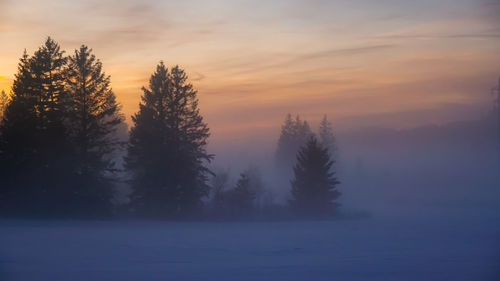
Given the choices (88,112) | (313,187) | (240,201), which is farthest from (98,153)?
(313,187)

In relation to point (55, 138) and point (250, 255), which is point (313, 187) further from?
point (250, 255)

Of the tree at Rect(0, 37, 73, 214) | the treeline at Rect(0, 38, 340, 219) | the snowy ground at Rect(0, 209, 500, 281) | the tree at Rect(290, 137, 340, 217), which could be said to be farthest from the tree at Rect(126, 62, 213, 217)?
the snowy ground at Rect(0, 209, 500, 281)

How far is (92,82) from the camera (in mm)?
32000

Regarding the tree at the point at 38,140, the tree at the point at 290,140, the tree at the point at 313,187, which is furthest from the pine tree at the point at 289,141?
the tree at the point at 38,140

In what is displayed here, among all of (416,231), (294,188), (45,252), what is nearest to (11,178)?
(45,252)

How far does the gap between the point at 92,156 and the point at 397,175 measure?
245 feet

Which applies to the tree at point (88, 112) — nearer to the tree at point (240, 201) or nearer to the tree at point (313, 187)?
the tree at point (240, 201)

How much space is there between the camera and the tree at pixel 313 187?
123 feet

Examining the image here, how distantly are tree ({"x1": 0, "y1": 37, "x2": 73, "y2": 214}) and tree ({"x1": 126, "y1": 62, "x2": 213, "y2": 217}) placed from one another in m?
5.64

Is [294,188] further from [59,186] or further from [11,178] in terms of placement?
[11,178]

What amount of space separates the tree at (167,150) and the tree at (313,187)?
8.43 meters

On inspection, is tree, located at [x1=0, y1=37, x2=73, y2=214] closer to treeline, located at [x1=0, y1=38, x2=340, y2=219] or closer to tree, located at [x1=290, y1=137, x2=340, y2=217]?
treeline, located at [x1=0, y1=38, x2=340, y2=219]

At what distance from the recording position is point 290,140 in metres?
75.4

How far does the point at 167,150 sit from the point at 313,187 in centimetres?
1306
